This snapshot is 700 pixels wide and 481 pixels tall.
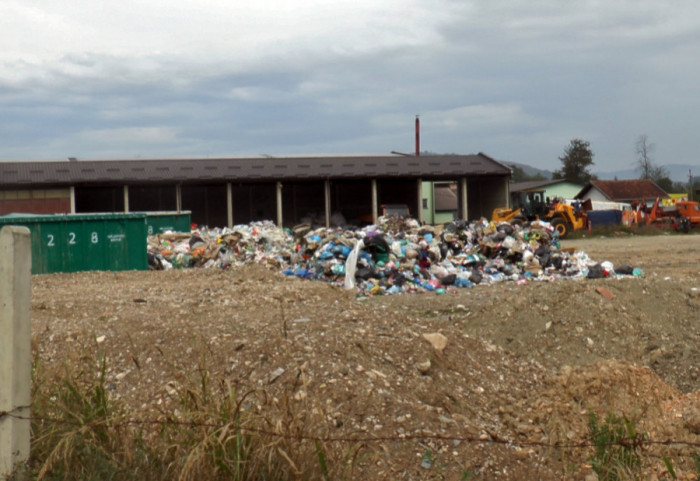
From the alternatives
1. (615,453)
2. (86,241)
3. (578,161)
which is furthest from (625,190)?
(615,453)

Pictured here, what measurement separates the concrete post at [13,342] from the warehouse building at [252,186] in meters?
32.5

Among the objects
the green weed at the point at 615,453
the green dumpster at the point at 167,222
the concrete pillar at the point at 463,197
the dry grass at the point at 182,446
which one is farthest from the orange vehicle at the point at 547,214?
the dry grass at the point at 182,446

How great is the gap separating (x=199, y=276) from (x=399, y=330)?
31.0 feet

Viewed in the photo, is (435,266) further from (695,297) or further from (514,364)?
(514,364)

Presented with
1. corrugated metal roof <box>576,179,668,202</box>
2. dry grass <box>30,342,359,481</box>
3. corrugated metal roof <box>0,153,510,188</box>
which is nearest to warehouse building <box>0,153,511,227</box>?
corrugated metal roof <box>0,153,510,188</box>

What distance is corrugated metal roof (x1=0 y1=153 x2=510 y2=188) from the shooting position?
35.7 m

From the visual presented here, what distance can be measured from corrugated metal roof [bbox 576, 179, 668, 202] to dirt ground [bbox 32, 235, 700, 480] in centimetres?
6186

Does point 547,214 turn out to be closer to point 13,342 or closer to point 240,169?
point 240,169

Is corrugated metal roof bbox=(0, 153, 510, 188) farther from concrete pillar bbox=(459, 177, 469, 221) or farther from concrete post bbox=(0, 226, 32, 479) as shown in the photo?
concrete post bbox=(0, 226, 32, 479)

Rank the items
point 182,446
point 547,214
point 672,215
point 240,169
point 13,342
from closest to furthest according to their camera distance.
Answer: point 13,342 < point 182,446 < point 547,214 < point 240,169 < point 672,215

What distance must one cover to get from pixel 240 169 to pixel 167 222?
1378cm

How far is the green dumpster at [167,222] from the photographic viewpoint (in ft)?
81.4

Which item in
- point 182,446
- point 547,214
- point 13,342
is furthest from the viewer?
point 547,214

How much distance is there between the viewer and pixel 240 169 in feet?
127
